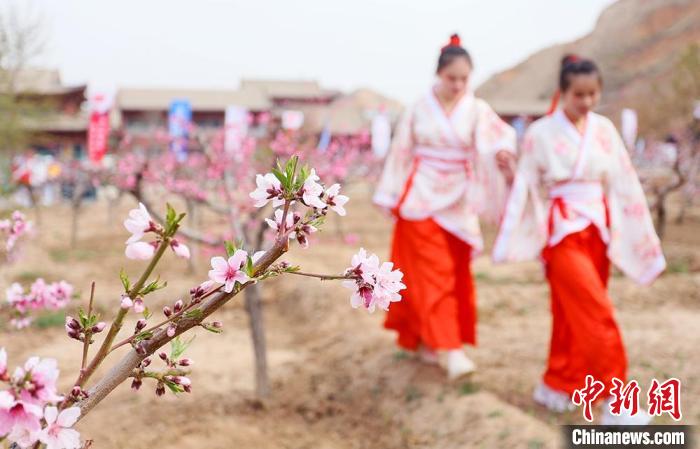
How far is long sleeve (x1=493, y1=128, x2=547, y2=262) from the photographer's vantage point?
4.30 m

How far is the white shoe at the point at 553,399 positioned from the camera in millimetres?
4098

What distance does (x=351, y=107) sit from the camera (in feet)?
140

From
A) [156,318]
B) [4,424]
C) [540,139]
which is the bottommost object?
[156,318]

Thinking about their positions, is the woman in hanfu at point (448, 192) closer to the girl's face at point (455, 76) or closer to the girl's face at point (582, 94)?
the girl's face at point (455, 76)

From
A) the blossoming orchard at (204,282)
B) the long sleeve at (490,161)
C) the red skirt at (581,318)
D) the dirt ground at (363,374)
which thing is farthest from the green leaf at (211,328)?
the long sleeve at (490,161)

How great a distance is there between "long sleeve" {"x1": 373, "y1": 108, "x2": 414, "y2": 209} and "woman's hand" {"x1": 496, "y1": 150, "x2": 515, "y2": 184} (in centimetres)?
69

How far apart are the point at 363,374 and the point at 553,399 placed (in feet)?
5.37

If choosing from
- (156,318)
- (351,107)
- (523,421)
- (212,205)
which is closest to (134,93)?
(351,107)

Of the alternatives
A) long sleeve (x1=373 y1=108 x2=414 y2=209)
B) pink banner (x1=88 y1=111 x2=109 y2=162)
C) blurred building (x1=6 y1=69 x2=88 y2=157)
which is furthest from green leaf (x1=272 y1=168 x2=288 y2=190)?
blurred building (x1=6 y1=69 x2=88 y2=157)

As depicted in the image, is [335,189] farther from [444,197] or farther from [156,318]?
[156,318]

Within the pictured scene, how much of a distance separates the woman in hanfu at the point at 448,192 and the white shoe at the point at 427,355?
0.8 inches

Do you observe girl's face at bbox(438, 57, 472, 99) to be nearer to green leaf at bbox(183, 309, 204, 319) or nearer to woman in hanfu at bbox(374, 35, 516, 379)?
woman in hanfu at bbox(374, 35, 516, 379)

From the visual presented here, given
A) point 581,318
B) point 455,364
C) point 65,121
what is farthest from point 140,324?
point 65,121

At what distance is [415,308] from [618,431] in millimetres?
1513
